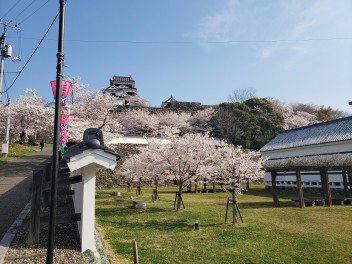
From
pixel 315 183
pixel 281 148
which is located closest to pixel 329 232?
pixel 315 183

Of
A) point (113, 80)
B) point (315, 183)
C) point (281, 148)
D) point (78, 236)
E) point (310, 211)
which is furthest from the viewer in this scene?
point (113, 80)

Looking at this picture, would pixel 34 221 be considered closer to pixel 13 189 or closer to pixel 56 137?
pixel 56 137

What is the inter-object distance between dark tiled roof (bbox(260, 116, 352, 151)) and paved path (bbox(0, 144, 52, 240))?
22.0m

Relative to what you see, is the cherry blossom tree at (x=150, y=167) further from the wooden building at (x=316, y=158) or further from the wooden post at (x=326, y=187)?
the wooden post at (x=326, y=187)

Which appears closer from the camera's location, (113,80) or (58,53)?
(58,53)

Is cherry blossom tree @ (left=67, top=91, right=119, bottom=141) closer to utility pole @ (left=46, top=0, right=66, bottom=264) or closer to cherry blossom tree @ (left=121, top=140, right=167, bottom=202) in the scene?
cherry blossom tree @ (left=121, top=140, right=167, bottom=202)

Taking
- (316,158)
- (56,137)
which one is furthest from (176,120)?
(56,137)

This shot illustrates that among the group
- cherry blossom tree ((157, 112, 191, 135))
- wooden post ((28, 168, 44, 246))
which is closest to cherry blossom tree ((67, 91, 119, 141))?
cherry blossom tree ((157, 112, 191, 135))

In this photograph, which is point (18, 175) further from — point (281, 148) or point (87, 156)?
point (281, 148)

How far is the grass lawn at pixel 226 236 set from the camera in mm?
7155

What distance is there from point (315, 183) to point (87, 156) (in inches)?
909

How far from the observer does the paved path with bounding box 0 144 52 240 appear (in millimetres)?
9415

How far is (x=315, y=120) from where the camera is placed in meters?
51.4

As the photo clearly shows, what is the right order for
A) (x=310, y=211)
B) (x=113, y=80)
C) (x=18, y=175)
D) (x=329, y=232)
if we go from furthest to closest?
(x=113, y=80) < (x=18, y=175) < (x=310, y=211) < (x=329, y=232)
